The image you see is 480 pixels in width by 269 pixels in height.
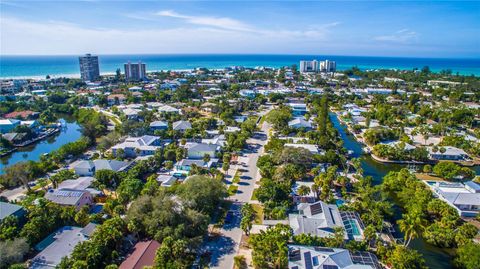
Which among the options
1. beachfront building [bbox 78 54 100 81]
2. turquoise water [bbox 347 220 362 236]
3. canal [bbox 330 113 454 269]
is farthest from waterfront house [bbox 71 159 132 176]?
beachfront building [bbox 78 54 100 81]

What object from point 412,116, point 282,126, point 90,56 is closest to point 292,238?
point 282,126

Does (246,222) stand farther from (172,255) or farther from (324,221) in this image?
(324,221)

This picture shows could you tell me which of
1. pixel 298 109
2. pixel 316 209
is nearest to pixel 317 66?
pixel 298 109

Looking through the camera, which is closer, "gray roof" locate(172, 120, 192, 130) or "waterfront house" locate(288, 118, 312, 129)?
"gray roof" locate(172, 120, 192, 130)

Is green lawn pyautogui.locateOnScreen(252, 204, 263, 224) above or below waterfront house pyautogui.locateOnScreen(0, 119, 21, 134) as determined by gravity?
below

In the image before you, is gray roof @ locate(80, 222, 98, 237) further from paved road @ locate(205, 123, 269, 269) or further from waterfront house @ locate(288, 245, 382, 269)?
waterfront house @ locate(288, 245, 382, 269)

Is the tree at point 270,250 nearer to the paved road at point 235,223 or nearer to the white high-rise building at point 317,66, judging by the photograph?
the paved road at point 235,223
